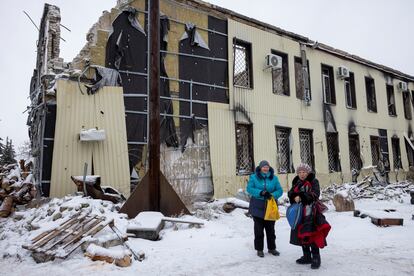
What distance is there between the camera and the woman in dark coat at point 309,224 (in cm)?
405

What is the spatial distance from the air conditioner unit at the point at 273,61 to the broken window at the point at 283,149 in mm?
2479

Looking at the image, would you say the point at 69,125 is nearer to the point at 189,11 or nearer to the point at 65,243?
the point at 65,243

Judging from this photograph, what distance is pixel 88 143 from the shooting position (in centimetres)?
838

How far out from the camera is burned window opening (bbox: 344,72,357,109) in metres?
16.1

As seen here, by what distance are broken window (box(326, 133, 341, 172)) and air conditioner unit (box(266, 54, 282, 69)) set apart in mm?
4449

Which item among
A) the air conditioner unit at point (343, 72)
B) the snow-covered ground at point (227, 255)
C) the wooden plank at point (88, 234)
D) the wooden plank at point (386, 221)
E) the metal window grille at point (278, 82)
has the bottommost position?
the snow-covered ground at point (227, 255)

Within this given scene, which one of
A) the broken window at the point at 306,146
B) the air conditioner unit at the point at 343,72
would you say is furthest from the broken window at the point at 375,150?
the broken window at the point at 306,146

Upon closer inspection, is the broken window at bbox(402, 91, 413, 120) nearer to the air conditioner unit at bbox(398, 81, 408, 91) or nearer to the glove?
the air conditioner unit at bbox(398, 81, 408, 91)

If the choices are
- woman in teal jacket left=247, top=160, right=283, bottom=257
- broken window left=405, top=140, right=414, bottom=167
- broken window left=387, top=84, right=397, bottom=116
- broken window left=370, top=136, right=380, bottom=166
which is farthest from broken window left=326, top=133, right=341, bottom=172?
woman in teal jacket left=247, top=160, right=283, bottom=257

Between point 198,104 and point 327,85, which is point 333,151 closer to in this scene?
point 327,85

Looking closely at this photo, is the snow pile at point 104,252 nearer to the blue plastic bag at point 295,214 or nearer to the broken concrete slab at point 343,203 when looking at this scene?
the blue plastic bag at point 295,214

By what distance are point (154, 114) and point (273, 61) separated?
7.00m

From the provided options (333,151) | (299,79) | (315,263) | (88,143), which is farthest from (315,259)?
(333,151)

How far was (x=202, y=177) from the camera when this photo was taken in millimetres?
10242
